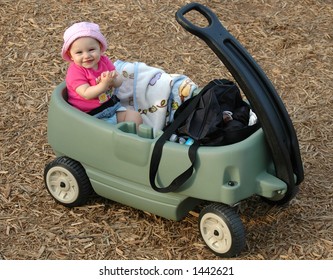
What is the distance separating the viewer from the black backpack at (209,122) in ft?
10.1

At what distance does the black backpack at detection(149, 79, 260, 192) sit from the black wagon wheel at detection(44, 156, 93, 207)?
45cm

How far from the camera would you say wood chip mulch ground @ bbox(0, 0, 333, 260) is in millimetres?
3262

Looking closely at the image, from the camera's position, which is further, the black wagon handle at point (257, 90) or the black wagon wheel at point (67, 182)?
the black wagon wheel at point (67, 182)

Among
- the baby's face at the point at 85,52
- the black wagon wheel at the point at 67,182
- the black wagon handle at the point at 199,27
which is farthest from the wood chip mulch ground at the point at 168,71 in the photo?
the black wagon handle at the point at 199,27

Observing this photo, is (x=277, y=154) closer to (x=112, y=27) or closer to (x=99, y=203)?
(x=99, y=203)

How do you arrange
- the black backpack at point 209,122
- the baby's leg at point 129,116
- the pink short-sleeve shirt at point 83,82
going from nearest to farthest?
1. the black backpack at point 209,122
2. the pink short-sleeve shirt at point 83,82
3. the baby's leg at point 129,116

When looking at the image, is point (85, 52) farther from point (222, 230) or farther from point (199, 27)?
point (222, 230)

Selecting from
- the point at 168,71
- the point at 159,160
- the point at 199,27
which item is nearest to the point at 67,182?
the point at 159,160

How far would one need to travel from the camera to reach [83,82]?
11.1ft

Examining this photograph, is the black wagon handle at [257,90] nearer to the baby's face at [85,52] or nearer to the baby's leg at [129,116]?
the baby's face at [85,52]

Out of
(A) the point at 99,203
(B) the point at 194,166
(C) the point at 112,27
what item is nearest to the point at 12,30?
(C) the point at 112,27

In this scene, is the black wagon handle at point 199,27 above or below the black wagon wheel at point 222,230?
above

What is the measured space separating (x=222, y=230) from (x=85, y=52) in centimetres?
104

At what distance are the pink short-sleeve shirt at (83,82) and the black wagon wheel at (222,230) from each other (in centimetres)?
76
